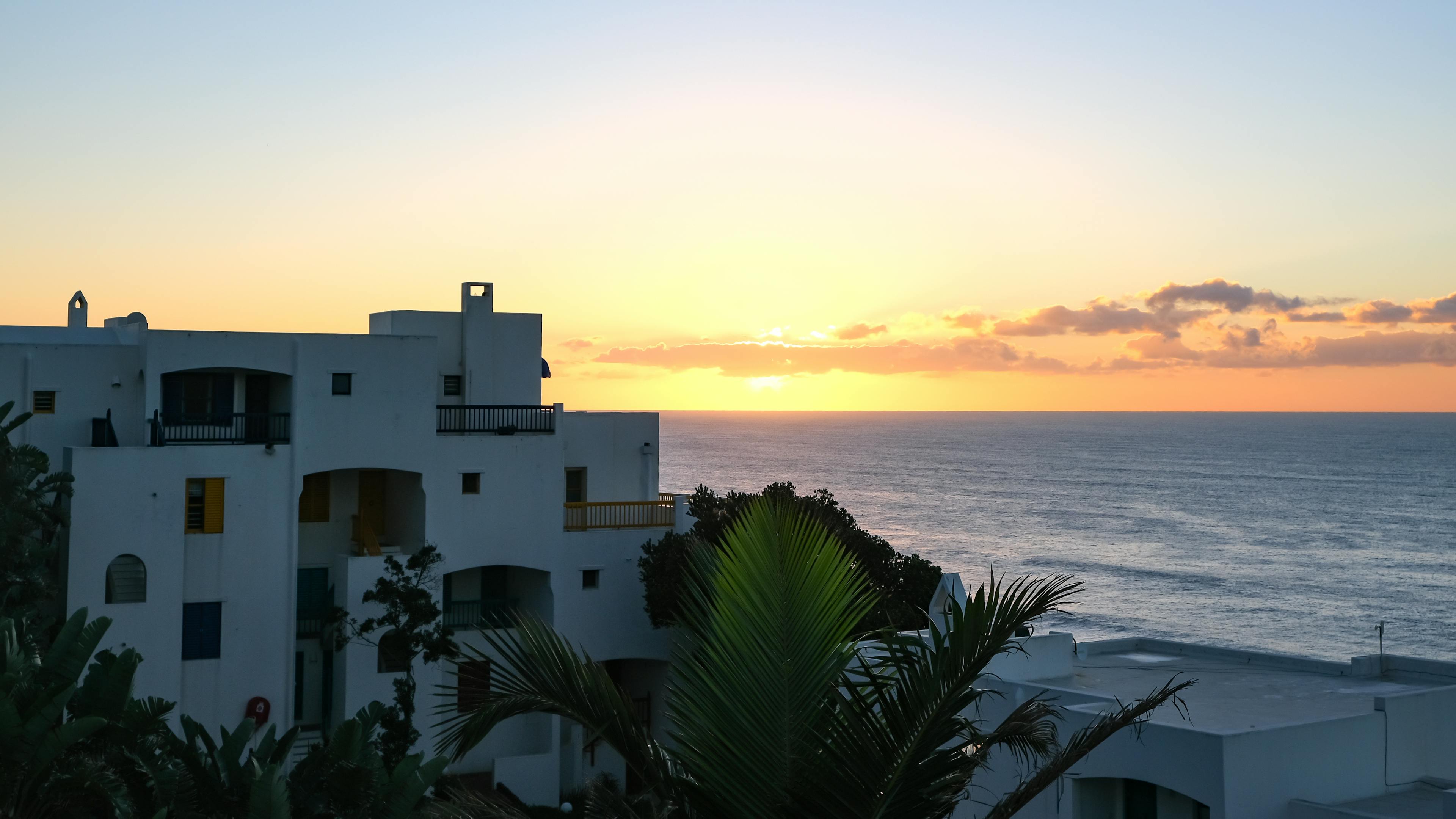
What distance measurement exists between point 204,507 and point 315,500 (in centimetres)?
424

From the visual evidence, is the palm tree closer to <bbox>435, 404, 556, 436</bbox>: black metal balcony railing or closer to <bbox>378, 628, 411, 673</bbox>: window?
<bbox>378, 628, 411, 673</bbox>: window

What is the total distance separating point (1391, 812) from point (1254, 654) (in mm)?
9698

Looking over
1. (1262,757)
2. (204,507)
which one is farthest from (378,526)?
(1262,757)

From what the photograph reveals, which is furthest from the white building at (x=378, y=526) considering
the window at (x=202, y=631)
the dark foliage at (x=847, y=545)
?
the dark foliage at (x=847, y=545)

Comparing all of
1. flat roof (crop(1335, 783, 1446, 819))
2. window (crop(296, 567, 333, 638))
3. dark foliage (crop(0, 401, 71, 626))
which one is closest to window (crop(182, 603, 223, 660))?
window (crop(296, 567, 333, 638))

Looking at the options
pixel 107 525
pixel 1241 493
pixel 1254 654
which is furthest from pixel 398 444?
pixel 1241 493

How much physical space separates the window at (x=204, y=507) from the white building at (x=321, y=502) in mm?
43

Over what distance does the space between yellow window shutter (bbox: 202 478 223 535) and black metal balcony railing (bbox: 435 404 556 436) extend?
19.5 ft

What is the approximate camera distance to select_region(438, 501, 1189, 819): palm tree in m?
6.32

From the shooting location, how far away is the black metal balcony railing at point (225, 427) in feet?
98.3

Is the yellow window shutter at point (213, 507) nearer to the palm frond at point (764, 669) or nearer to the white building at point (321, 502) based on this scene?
the white building at point (321, 502)

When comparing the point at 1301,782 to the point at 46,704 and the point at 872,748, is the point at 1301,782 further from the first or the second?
the point at 46,704

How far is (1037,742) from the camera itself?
7.32 meters

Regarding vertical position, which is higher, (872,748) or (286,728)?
(872,748)
